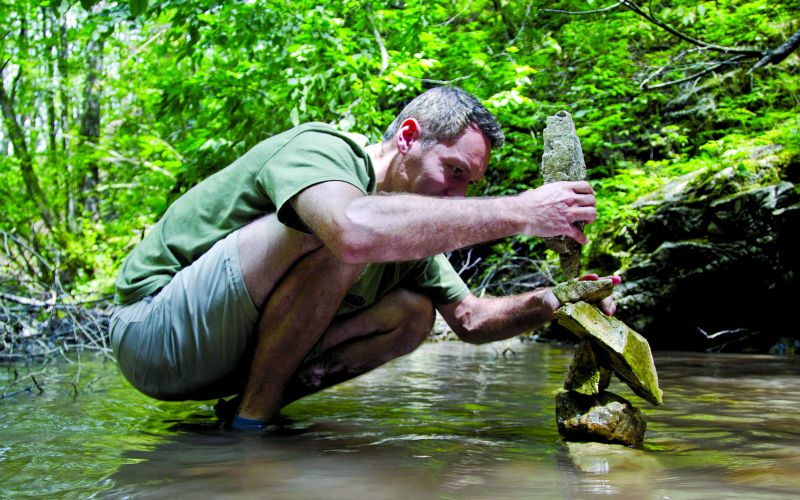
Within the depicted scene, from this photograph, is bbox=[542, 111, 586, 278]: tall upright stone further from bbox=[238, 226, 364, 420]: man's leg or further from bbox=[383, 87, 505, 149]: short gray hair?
bbox=[238, 226, 364, 420]: man's leg

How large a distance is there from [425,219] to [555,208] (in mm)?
365

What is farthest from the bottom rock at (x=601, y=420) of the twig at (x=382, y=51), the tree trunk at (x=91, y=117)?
the tree trunk at (x=91, y=117)

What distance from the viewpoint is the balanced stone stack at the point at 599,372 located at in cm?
212

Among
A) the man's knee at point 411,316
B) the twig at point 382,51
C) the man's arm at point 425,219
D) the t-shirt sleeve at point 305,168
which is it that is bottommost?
the man's knee at point 411,316

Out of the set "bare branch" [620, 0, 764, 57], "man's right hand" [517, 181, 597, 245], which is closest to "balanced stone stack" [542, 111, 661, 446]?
"man's right hand" [517, 181, 597, 245]

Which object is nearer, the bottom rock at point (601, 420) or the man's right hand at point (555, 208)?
the man's right hand at point (555, 208)

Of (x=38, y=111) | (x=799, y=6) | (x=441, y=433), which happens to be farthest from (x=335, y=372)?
(x=38, y=111)

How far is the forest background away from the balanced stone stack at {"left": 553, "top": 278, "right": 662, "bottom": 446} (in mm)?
3119

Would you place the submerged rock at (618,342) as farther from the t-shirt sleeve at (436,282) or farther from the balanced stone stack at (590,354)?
the t-shirt sleeve at (436,282)

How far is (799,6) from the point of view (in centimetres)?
834

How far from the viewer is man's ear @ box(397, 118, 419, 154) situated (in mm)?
2523

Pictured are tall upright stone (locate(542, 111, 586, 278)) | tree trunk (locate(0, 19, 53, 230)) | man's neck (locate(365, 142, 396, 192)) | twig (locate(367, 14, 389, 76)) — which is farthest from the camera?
tree trunk (locate(0, 19, 53, 230))

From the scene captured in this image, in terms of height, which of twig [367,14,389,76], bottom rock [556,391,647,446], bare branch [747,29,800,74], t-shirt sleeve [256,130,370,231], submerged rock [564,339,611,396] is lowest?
bottom rock [556,391,647,446]

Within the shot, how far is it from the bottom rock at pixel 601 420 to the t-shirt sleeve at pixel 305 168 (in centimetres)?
93
